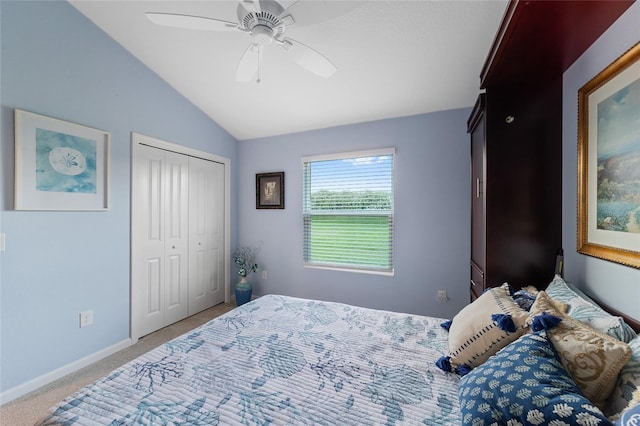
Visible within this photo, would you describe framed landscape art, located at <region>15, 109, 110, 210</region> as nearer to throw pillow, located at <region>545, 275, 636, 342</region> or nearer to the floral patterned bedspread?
the floral patterned bedspread

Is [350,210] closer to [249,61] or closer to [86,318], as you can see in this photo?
[249,61]

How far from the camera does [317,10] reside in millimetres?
1396

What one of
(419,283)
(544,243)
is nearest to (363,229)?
(419,283)

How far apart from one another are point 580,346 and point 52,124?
326cm

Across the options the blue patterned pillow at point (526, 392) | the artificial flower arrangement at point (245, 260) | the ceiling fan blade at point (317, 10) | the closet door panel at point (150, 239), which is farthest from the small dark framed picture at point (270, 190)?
the blue patterned pillow at point (526, 392)

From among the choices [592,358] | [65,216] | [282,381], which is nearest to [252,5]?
[282,381]

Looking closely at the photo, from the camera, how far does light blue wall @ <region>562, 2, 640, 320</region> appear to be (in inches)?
46.3

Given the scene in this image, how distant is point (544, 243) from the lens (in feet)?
5.87

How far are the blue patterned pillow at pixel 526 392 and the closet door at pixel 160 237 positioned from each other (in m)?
2.96

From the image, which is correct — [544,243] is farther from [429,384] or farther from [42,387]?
[42,387]

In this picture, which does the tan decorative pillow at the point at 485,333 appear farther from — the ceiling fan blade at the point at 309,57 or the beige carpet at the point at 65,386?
the beige carpet at the point at 65,386

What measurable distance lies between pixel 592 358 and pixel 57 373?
322cm

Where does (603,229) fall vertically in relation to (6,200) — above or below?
below

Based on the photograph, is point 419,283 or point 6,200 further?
point 419,283
